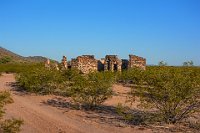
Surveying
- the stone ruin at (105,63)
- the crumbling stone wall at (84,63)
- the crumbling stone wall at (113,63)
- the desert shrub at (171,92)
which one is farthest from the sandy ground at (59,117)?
the crumbling stone wall at (113,63)

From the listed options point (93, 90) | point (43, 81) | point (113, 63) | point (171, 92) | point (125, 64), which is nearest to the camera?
point (171, 92)

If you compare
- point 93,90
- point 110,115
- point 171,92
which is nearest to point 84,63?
point 93,90

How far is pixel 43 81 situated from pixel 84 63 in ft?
33.4

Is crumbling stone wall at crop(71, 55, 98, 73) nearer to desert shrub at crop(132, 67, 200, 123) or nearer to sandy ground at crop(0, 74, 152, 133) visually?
sandy ground at crop(0, 74, 152, 133)

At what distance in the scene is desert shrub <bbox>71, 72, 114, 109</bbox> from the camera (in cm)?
1744

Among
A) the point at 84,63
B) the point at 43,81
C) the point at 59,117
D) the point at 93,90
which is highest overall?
the point at 84,63

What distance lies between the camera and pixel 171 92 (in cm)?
1392

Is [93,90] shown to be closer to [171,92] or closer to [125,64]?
[171,92]

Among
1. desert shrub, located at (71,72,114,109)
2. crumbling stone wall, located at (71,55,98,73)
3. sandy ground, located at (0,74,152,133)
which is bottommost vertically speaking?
sandy ground, located at (0,74,152,133)

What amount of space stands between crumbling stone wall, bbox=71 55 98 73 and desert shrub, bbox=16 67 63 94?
8.95 m

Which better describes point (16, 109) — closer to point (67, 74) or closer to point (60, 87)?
point (60, 87)

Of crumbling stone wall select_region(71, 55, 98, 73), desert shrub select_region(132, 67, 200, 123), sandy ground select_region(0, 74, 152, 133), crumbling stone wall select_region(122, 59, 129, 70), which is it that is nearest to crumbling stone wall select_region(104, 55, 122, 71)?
crumbling stone wall select_region(122, 59, 129, 70)

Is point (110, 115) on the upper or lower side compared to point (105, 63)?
lower

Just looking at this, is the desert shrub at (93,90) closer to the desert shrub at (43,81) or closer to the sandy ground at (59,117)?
the sandy ground at (59,117)
